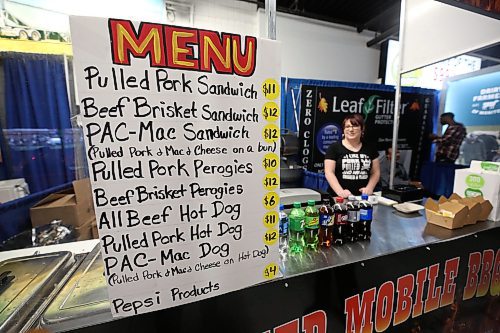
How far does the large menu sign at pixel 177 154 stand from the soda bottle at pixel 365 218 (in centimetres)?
57

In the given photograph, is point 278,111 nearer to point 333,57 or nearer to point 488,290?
point 488,290

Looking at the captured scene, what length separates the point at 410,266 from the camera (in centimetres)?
120

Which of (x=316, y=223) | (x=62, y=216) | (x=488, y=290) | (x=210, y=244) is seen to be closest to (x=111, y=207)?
(x=210, y=244)

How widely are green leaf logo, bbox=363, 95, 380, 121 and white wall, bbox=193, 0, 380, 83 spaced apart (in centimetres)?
93

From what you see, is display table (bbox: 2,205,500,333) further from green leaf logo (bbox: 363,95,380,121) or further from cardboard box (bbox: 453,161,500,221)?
green leaf logo (bbox: 363,95,380,121)

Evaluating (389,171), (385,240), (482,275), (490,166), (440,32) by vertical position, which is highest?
(440,32)

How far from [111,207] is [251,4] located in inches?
182

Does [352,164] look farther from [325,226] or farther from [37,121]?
[37,121]

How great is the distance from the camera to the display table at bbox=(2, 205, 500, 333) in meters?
0.80

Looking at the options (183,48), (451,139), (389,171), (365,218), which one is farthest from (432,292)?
(451,139)

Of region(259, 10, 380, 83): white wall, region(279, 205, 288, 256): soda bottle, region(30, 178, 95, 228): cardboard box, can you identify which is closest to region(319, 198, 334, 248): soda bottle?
region(279, 205, 288, 256): soda bottle

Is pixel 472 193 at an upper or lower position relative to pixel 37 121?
lower

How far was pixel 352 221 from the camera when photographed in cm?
122

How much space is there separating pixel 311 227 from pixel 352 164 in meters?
1.18
